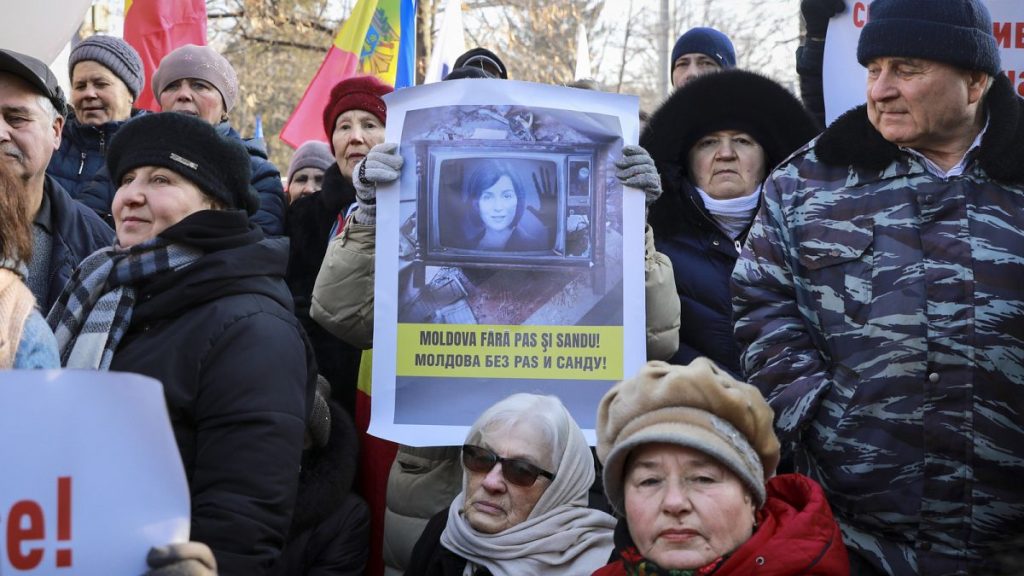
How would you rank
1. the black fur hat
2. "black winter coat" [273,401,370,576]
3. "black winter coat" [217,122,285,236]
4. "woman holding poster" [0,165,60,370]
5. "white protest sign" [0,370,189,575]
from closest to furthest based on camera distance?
"white protest sign" [0,370,189,575]
"woman holding poster" [0,165,60,370]
"black winter coat" [273,401,370,576]
the black fur hat
"black winter coat" [217,122,285,236]

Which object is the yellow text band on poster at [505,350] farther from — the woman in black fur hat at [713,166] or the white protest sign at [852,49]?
the white protest sign at [852,49]

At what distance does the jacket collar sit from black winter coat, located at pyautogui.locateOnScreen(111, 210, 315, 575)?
1534 mm

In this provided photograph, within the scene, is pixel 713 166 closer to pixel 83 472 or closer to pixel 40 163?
pixel 40 163

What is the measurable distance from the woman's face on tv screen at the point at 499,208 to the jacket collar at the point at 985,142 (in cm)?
91

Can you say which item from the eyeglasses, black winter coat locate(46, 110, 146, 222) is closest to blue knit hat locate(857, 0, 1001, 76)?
the eyeglasses

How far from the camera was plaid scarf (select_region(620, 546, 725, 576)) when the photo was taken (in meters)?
2.90

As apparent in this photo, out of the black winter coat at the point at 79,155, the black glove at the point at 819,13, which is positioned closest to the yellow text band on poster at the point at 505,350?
the black glove at the point at 819,13

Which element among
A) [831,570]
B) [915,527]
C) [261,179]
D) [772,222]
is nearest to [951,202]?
[772,222]

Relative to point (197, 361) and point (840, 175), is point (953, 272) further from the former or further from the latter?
point (197, 361)

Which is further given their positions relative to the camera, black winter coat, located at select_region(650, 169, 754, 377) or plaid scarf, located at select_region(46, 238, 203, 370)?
black winter coat, located at select_region(650, 169, 754, 377)

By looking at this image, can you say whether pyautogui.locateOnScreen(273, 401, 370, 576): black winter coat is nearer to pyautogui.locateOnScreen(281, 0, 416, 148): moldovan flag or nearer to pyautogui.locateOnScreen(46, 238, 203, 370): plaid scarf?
pyautogui.locateOnScreen(46, 238, 203, 370): plaid scarf

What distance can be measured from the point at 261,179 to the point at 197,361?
90.8 inches

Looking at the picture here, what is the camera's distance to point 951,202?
338 cm

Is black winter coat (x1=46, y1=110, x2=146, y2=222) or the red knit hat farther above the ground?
the red knit hat
